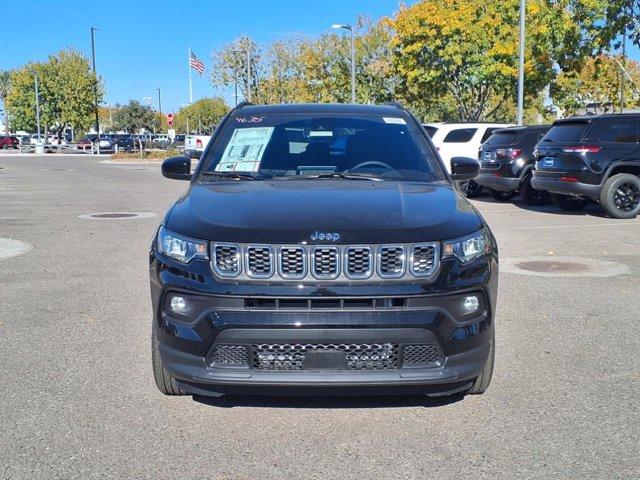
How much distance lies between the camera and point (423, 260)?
11.9 feet

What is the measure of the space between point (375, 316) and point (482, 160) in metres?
13.8

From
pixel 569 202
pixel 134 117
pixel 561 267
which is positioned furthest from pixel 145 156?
pixel 134 117

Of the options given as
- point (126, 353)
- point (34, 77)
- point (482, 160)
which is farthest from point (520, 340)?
point (34, 77)

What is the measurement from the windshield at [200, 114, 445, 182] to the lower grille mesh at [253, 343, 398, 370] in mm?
1540

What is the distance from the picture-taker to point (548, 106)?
49219 mm

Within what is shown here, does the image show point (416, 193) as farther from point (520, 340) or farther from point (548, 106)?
point (548, 106)

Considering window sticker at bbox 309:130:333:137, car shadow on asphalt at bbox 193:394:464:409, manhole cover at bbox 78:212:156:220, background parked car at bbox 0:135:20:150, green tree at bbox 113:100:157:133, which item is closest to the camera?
car shadow on asphalt at bbox 193:394:464:409

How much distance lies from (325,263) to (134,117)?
311 feet

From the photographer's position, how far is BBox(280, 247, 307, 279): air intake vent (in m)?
3.57

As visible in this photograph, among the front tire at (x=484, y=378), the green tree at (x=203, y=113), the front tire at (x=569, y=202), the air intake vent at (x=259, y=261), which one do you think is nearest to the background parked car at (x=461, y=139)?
the front tire at (x=569, y=202)

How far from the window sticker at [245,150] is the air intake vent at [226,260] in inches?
54.8

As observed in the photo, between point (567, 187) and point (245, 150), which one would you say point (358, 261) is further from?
point (567, 187)

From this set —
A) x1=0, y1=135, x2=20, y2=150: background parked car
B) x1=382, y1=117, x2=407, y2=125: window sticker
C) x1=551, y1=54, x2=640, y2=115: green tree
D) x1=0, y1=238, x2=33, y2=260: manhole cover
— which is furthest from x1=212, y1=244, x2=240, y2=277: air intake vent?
x1=0, y1=135, x2=20, y2=150: background parked car

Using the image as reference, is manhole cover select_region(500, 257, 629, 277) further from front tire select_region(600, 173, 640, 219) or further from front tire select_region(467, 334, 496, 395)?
front tire select_region(600, 173, 640, 219)
